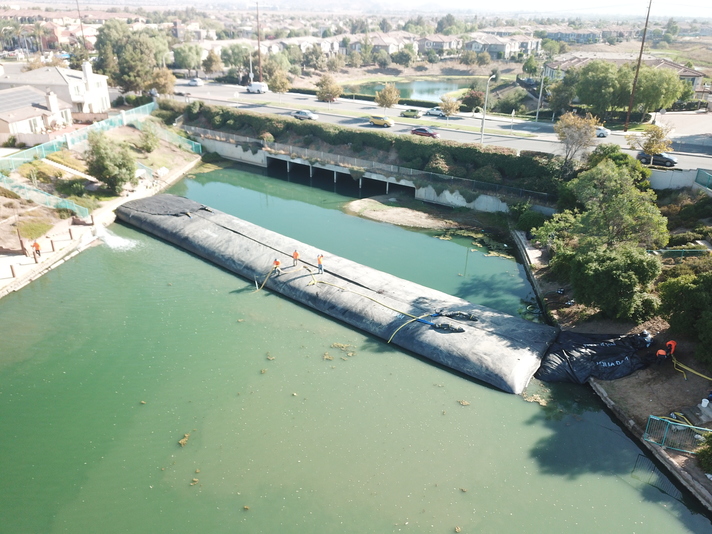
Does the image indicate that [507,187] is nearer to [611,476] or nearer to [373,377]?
[373,377]

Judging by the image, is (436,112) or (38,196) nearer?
(38,196)

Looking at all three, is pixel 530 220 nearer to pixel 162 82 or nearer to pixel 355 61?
pixel 162 82

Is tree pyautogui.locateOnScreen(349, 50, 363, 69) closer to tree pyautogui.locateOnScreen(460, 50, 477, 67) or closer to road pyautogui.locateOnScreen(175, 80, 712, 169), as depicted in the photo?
tree pyautogui.locateOnScreen(460, 50, 477, 67)

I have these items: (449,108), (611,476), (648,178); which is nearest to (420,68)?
(449,108)

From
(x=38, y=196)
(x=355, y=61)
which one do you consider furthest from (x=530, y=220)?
(x=355, y=61)

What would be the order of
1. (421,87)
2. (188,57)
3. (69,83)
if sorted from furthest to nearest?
(421,87) < (188,57) < (69,83)
